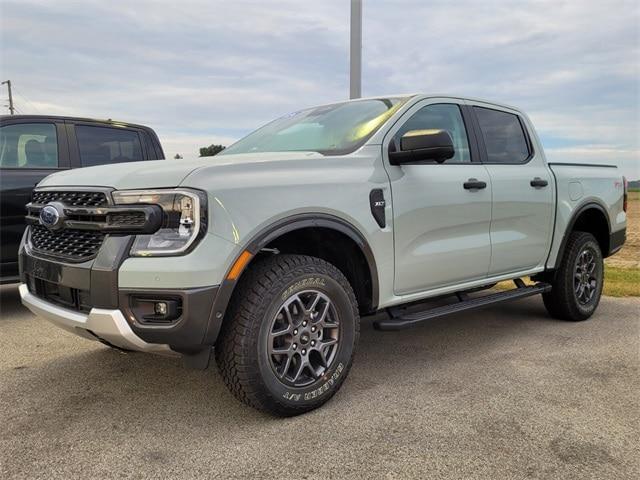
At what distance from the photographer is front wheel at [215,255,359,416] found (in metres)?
2.76

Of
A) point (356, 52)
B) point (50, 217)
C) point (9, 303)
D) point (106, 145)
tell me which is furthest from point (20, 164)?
point (356, 52)

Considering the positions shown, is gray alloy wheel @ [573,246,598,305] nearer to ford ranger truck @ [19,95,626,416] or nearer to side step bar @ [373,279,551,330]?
side step bar @ [373,279,551,330]

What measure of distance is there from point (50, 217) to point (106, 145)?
330 cm

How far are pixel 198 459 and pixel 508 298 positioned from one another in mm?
2818

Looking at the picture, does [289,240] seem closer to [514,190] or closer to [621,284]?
[514,190]

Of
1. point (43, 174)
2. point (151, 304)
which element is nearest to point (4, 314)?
point (43, 174)

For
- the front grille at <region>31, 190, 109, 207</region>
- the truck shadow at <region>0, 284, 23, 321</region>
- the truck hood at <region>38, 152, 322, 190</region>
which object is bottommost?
the truck shadow at <region>0, 284, 23, 321</region>

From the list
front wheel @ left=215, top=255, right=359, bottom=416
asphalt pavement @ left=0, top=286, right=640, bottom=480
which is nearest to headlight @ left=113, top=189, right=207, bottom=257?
front wheel @ left=215, top=255, right=359, bottom=416

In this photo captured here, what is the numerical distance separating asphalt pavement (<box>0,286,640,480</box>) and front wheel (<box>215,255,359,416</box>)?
167 millimetres

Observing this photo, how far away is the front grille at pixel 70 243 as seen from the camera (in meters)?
2.74

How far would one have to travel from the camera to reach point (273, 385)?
284 cm

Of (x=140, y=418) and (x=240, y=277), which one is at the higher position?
(x=240, y=277)

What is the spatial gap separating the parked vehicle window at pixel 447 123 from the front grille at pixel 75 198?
201 centimetres

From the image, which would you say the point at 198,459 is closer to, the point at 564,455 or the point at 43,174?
the point at 564,455
